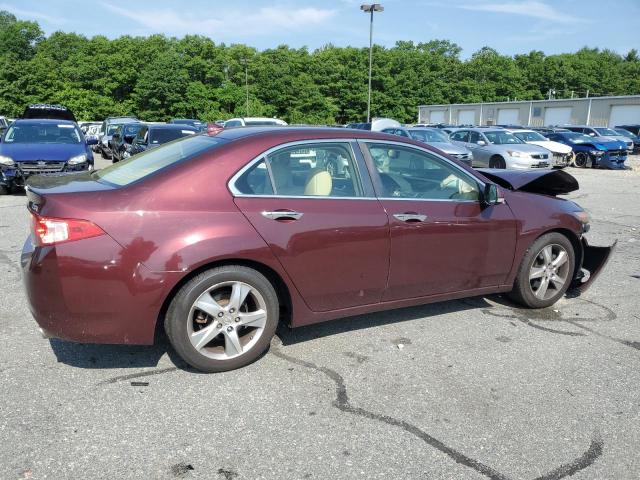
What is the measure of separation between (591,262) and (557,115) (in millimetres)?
52382

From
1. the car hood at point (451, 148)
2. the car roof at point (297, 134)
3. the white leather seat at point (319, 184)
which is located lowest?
the car hood at point (451, 148)

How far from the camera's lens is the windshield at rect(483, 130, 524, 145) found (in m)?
18.8

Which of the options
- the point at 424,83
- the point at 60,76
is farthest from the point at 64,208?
the point at 424,83

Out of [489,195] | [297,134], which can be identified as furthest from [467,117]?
[297,134]

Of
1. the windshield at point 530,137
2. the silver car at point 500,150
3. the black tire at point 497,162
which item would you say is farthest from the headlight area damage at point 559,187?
the windshield at point 530,137

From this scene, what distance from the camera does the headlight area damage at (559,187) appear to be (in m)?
4.92

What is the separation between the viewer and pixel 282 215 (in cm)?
352

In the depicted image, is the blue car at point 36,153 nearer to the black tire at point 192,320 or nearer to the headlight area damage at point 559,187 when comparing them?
the black tire at point 192,320

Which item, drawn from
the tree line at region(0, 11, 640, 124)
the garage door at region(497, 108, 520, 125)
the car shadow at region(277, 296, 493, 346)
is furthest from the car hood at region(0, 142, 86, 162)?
the tree line at region(0, 11, 640, 124)

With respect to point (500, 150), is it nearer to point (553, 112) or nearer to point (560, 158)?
point (560, 158)

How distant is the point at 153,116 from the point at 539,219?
232ft

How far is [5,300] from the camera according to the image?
15.9 ft

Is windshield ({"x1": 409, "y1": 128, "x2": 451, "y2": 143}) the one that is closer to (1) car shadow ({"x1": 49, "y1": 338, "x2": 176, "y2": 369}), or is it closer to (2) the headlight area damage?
(2) the headlight area damage

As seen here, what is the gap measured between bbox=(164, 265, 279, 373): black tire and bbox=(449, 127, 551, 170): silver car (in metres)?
15.2
